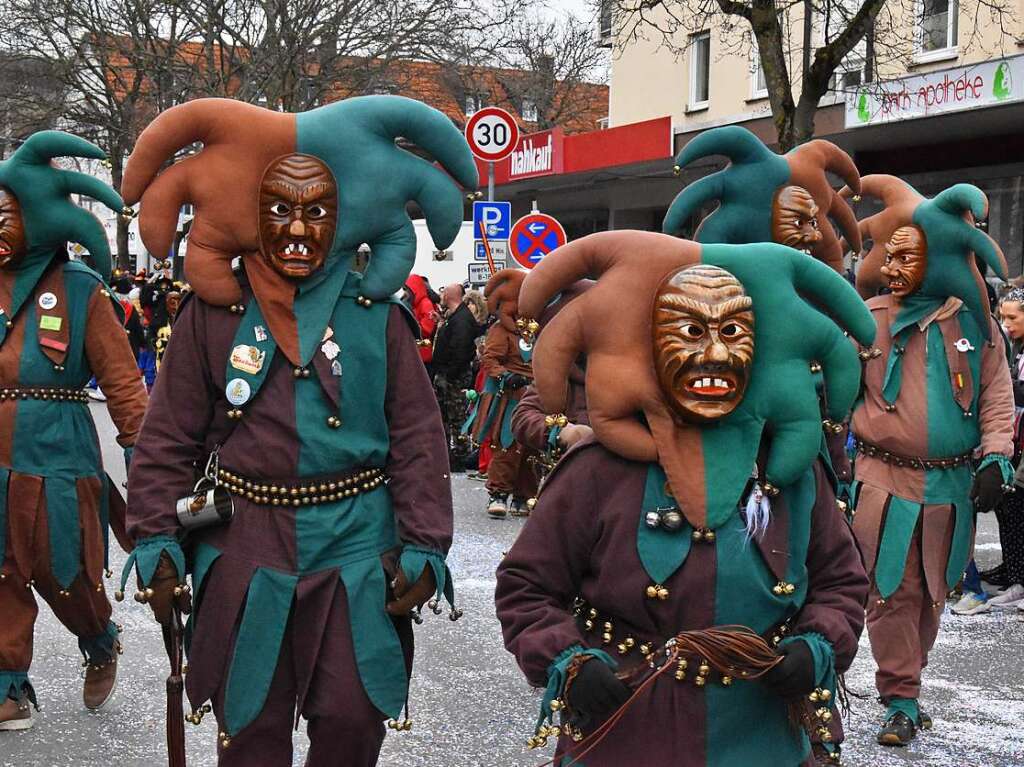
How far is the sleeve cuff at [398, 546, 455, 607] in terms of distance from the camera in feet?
11.6

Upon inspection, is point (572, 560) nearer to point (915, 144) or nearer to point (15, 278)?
point (15, 278)

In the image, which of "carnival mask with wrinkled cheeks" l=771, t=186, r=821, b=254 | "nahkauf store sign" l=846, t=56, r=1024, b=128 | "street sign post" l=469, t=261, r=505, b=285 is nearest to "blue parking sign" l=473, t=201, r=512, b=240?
"street sign post" l=469, t=261, r=505, b=285

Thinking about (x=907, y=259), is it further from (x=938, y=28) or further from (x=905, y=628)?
(x=938, y=28)

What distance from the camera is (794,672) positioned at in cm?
274

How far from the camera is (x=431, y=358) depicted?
1277 centimetres

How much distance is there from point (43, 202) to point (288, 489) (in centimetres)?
216

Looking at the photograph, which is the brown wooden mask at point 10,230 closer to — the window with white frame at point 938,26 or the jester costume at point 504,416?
the jester costume at point 504,416

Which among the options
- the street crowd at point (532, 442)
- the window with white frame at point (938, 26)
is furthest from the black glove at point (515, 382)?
the window with white frame at point (938, 26)

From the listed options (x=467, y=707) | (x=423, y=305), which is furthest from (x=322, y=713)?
(x=423, y=305)

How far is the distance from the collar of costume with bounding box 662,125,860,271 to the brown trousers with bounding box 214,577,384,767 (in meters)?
1.55

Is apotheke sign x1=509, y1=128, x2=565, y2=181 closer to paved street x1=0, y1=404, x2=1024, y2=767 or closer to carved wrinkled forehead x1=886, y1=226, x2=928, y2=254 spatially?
paved street x1=0, y1=404, x2=1024, y2=767

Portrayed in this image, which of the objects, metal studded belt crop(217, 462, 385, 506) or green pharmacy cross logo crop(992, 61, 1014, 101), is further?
green pharmacy cross logo crop(992, 61, 1014, 101)

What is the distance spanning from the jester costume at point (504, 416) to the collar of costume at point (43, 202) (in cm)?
446

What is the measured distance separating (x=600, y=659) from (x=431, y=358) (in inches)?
397
